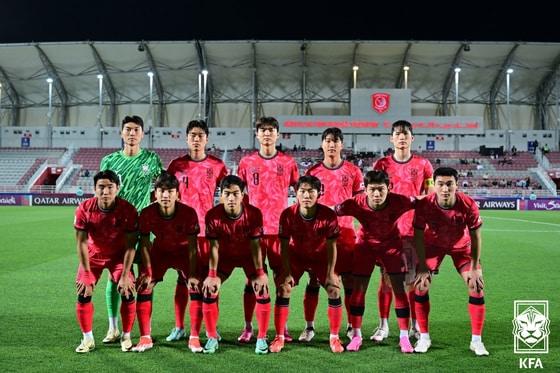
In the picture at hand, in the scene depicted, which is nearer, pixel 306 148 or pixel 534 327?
A: pixel 534 327

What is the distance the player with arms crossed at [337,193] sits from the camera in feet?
16.5

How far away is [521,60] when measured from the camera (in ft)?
119

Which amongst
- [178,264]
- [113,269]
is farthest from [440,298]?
[113,269]

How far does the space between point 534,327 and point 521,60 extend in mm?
36310

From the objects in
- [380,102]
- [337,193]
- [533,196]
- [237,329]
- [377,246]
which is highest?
[380,102]

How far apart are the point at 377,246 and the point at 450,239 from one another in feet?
2.20

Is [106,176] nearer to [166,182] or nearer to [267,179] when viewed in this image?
[166,182]

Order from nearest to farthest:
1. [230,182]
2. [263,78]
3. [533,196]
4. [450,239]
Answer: [230,182]
[450,239]
[533,196]
[263,78]

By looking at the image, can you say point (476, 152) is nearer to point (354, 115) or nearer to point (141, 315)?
point (354, 115)

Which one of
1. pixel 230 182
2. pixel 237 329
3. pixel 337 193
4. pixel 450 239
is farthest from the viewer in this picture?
pixel 237 329

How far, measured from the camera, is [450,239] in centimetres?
468

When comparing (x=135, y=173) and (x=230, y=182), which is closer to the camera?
(x=230, y=182)

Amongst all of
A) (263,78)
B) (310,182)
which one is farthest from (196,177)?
(263,78)

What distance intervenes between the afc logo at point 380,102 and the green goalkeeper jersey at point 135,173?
27878 mm
